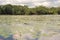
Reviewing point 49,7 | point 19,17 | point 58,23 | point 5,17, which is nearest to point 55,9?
point 49,7

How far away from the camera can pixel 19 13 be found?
2385 mm

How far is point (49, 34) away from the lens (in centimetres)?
246

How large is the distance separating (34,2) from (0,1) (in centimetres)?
84

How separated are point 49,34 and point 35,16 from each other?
1.82 feet

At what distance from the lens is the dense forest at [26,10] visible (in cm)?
239

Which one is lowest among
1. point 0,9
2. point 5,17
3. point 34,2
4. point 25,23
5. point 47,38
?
point 47,38

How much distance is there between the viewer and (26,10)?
240cm

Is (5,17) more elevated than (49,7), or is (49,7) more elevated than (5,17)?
(49,7)

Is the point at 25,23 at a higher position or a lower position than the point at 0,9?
lower

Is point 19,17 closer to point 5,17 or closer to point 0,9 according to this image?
point 5,17

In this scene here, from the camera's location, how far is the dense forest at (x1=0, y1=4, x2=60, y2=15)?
2387mm

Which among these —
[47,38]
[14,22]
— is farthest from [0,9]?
[47,38]

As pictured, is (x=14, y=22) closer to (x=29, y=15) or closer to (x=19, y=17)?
(x=19, y=17)

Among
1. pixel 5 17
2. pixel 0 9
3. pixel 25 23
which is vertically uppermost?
pixel 0 9
